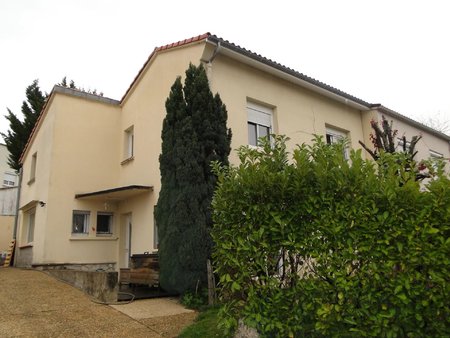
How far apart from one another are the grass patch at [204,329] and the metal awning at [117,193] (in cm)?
582

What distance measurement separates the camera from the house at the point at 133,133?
10.9 metres

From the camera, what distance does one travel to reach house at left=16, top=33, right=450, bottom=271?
10.9 metres

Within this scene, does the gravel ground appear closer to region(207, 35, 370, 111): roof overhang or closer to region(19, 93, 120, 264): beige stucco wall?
region(19, 93, 120, 264): beige stucco wall

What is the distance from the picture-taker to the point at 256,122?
37.1 feet

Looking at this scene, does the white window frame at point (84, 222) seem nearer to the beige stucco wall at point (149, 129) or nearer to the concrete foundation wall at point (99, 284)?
the beige stucco wall at point (149, 129)

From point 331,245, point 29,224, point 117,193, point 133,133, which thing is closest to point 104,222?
point 117,193

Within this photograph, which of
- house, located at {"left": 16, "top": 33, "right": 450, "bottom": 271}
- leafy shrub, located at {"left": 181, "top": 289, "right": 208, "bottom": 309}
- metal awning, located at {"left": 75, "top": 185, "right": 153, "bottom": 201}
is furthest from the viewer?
metal awning, located at {"left": 75, "top": 185, "right": 153, "bottom": 201}

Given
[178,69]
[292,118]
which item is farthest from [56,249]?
[292,118]

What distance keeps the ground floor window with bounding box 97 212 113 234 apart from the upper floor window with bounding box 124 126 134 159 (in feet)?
7.92

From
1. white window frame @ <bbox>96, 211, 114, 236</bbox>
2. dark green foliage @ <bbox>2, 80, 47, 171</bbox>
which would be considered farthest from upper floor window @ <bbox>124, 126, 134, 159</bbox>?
dark green foliage @ <bbox>2, 80, 47, 171</bbox>

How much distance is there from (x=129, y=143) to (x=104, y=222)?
3.28 m

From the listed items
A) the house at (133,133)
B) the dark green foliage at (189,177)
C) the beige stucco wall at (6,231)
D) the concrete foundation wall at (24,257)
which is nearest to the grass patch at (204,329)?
the dark green foliage at (189,177)

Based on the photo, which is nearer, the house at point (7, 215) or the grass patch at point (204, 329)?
the grass patch at point (204, 329)

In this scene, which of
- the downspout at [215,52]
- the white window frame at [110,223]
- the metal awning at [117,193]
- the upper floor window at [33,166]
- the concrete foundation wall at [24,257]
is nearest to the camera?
the downspout at [215,52]
